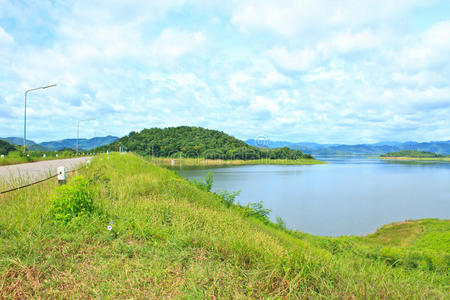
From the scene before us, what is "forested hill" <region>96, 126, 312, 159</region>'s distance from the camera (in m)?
93.2

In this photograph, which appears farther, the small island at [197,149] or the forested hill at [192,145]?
the forested hill at [192,145]

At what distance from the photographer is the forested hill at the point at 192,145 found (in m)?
93.2

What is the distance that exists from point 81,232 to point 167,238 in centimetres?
118

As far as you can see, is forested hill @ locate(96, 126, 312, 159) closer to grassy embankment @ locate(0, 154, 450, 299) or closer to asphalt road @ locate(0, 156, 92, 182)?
asphalt road @ locate(0, 156, 92, 182)

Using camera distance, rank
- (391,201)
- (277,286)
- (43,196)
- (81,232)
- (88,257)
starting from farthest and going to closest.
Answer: (391,201)
(43,196)
(81,232)
(88,257)
(277,286)

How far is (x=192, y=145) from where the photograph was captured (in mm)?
104250

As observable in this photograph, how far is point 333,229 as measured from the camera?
1942cm

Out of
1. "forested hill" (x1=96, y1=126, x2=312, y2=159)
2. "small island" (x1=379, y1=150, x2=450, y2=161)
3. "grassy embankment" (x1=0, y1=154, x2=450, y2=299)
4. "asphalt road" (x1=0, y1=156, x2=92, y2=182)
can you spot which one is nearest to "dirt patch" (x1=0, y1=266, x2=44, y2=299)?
"grassy embankment" (x1=0, y1=154, x2=450, y2=299)

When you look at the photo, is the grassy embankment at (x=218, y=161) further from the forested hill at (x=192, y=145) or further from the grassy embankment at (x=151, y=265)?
the grassy embankment at (x=151, y=265)

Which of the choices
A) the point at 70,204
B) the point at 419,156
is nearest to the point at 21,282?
the point at 70,204

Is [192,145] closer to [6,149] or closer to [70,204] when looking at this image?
[6,149]

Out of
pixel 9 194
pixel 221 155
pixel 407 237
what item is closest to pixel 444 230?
pixel 407 237

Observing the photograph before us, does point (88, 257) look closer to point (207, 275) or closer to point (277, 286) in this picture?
point (207, 275)

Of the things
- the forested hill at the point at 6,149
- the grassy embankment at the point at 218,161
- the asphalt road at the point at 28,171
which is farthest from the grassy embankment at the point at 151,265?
the grassy embankment at the point at 218,161
